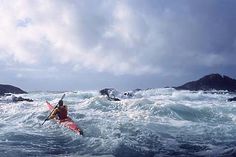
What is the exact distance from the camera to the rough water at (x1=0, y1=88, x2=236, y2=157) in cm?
1464

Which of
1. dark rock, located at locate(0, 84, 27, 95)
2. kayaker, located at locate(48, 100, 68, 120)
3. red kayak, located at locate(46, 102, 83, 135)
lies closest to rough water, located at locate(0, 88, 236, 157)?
red kayak, located at locate(46, 102, 83, 135)

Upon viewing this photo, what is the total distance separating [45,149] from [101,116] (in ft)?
29.1

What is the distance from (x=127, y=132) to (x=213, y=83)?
165 ft

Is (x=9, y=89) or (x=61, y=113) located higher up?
(x=9, y=89)

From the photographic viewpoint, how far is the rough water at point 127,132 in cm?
1464

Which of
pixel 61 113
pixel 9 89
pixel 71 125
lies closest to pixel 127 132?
pixel 71 125

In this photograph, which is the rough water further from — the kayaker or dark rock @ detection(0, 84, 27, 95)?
dark rock @ detection(0, 84, 27, 95)

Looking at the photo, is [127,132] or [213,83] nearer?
[127,132]

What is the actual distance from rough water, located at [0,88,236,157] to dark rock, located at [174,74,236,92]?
36460 millimetres

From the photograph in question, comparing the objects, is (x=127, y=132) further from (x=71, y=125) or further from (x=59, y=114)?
(x=59, y=114)

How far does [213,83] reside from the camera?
65.4 meters

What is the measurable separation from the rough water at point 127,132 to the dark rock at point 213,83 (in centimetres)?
3646

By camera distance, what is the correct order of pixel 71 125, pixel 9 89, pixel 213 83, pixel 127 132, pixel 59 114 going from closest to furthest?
pixel 127 132 → pixel 71 125 → pixel 59 114 → pixel 213 83 → pixel 9 89

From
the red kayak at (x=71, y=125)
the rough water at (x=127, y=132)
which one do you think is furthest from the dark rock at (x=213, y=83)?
the red kayak at (x=71, y=125)
